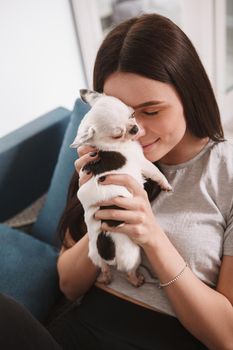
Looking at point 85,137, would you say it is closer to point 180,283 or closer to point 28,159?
point 180,283

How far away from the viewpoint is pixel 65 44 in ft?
6.87

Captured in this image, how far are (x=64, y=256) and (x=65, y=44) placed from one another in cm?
139

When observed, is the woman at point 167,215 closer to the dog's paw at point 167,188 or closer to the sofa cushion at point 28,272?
the dog's paw at point 167,188

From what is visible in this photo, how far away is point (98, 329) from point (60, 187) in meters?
0.62

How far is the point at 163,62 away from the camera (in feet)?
2.91

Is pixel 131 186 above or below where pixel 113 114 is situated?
below

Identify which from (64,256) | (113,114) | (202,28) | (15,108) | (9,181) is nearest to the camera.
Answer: (113,114)

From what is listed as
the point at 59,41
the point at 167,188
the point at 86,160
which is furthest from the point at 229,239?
the point at 59,41

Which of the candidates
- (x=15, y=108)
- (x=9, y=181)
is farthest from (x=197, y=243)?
(x=15, y=108)

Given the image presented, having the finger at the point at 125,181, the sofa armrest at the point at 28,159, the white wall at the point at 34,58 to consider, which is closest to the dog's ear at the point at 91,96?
the finger at the point at 125,181

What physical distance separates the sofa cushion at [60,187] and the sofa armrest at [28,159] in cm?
23

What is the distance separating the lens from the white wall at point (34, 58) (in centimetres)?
181

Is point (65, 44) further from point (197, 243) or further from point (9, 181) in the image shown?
point (197, 243)

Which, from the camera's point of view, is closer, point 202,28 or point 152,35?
point 152,35
